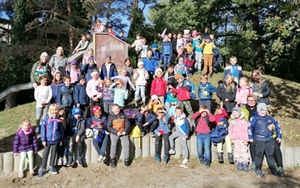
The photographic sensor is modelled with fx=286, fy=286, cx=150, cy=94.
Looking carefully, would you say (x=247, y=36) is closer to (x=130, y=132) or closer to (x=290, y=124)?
(x=290, y=124)

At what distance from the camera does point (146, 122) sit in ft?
22.6

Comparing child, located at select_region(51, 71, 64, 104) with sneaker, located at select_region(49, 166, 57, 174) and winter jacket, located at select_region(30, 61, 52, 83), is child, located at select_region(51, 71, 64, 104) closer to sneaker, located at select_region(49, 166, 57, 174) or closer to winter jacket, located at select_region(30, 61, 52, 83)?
winter jacket, located at select_region(30, 61, 52, 83)

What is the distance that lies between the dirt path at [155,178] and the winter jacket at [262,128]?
77 centimetres

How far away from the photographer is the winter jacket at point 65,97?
6484mm

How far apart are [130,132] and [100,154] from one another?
2.88 ft

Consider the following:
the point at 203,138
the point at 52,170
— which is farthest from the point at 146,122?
the point at 52,170

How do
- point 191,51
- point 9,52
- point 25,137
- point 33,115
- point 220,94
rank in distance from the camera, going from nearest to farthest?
1. point 25,137
2. point 220,94
3. point 33,115
4. point 191,51
5. point 9,52

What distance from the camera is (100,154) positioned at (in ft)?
20.7

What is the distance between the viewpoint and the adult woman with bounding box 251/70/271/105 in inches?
269

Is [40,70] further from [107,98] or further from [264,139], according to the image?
[264,139]

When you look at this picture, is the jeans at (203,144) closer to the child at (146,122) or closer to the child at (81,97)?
the child at (146,122)

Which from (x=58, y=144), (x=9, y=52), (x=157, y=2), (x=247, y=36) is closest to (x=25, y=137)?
(x=58, y=144)

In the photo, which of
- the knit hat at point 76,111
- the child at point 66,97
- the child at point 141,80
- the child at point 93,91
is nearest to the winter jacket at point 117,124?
the knit hat at point 76,111

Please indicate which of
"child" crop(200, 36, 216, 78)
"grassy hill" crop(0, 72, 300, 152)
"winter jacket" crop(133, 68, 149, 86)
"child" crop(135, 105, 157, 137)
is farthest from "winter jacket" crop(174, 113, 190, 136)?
"child" crop(200, 36, 216, 78)
